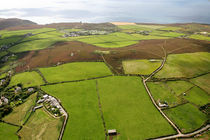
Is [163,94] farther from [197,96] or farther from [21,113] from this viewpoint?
[21,113]

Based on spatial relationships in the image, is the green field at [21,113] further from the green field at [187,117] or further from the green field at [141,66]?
the green field at [187,117]

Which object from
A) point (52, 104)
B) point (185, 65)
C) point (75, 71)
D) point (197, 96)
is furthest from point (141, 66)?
point (52, 104)

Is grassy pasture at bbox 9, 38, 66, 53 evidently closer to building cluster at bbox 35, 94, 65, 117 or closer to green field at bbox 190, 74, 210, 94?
building cluster at bbox 35, 94, 65, 117

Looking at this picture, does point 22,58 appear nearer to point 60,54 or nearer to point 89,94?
point 60,54

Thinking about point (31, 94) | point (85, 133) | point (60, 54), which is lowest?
point (85, 133)

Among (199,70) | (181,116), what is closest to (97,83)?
(181,116)

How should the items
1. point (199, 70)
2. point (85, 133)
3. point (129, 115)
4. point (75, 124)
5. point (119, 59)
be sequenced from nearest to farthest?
1. point (85, 133)
2. point (75, 124)
3. point (129, 115)
4. point (199, 70)
5. point (119, 59)

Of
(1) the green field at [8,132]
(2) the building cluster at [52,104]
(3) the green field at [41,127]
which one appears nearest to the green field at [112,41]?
(2) the building cluster at [52,104]
